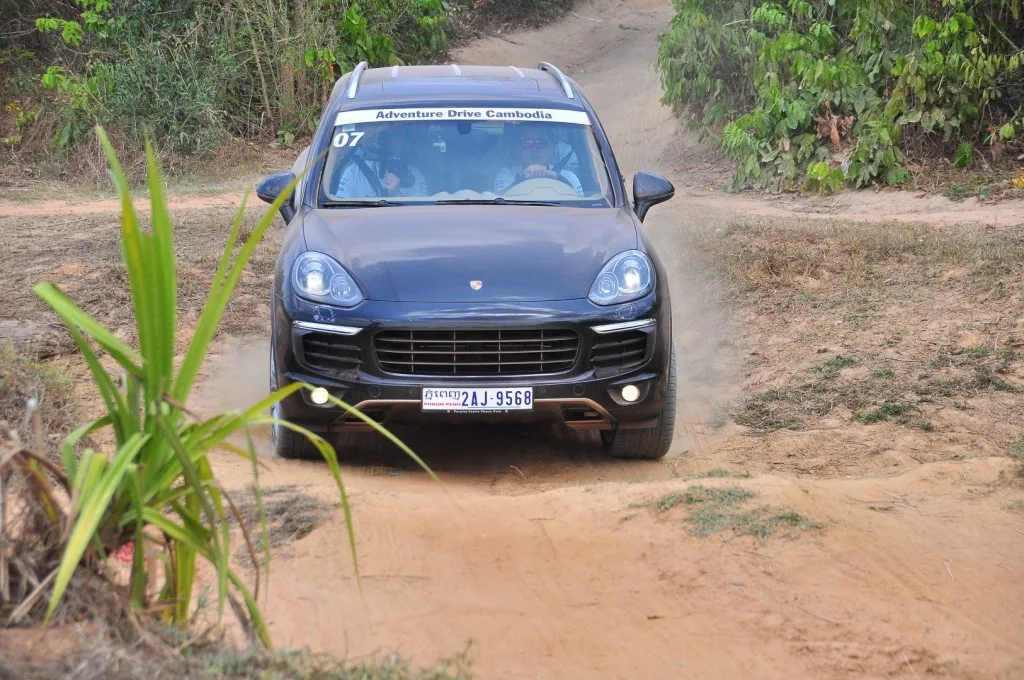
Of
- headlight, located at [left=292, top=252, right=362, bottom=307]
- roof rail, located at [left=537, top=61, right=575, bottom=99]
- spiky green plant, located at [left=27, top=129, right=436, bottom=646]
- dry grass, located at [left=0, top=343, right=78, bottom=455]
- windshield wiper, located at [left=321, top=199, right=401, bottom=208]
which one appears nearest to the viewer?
spiky green plant, located at [left=27, top=129, right=436, bottom=646]

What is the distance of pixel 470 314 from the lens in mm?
4859

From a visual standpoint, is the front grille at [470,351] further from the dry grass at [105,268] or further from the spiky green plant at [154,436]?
the dry grass at [105,268]

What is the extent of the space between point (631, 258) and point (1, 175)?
11120 millimetres

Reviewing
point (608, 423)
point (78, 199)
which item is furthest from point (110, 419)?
point (78, 199)

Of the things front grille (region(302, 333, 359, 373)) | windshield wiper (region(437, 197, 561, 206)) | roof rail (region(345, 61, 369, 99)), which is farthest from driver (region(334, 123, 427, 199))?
front grille (region(302, 333, 359, 373))

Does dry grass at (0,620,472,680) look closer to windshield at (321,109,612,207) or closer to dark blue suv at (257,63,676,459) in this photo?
dark blue suv at (257,63,676,459)

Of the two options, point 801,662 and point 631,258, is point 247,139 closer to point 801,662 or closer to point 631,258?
point 631,258

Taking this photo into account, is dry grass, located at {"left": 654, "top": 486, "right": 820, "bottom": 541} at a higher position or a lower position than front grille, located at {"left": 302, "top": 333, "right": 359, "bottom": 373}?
lower

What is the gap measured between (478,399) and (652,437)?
971 mm

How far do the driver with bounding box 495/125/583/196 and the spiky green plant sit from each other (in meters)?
3.44

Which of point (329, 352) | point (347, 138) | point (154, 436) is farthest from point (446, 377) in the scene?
point (154, 436)

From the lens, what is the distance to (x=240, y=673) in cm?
253

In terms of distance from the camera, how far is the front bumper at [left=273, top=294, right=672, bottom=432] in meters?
4.87

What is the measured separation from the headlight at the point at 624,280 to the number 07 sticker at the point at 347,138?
1.62 metres
